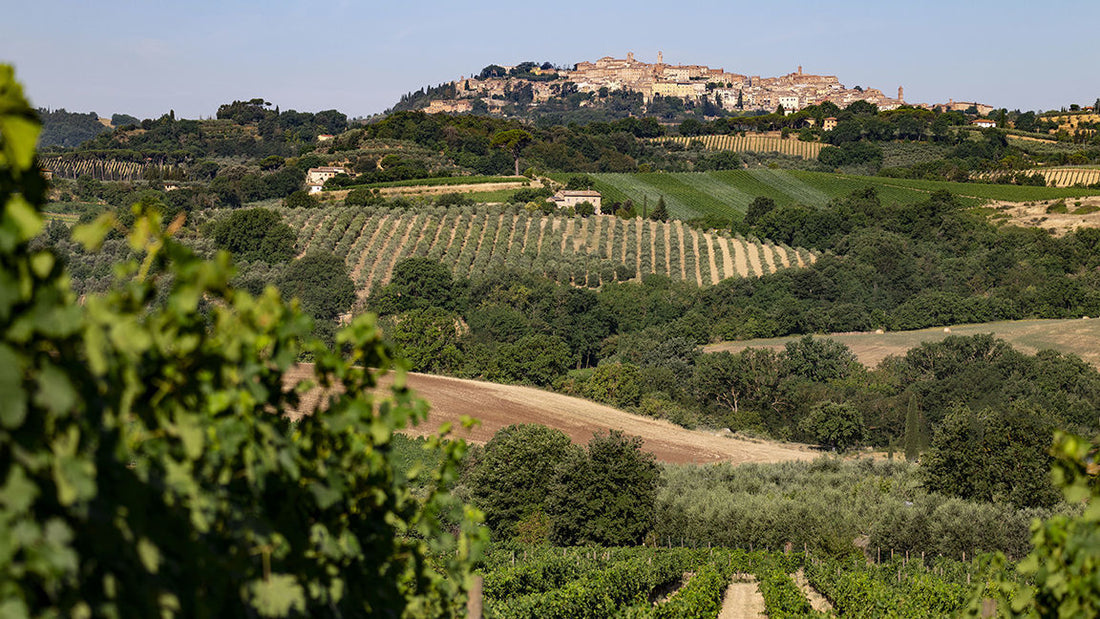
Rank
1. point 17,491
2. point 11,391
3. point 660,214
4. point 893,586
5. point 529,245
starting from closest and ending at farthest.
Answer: point 11,391, point 17,491, point 893,586, point 529,245, point 660,214

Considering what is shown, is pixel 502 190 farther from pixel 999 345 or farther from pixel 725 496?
pixel 725 496

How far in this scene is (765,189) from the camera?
116 metres

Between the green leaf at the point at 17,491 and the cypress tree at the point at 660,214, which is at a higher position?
the green leaf at the point at 17,491

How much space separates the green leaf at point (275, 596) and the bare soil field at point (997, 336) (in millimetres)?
60768

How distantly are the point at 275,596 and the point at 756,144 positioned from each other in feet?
497

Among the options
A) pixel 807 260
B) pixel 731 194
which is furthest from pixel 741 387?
pixel 731 194

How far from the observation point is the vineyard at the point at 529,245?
80000 millimetres

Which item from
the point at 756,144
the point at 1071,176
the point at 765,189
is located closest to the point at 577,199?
the point at 765,189

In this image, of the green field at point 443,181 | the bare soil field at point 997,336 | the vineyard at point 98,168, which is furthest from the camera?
the vineyard at point 98,168

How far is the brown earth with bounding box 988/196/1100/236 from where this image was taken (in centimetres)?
9219

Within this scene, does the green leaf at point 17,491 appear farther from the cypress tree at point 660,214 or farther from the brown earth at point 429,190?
the brown earth at point 429,190

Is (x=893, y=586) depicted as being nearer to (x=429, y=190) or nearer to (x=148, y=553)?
(x=148, y=553)

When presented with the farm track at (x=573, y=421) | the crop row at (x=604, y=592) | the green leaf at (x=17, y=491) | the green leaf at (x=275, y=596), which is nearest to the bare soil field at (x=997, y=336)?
the farm track at (x=573, y=421)

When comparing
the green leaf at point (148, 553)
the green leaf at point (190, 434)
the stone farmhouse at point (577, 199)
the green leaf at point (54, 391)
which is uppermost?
the green leaf at point (54, 391)
